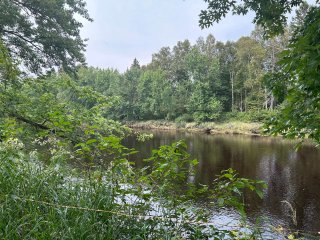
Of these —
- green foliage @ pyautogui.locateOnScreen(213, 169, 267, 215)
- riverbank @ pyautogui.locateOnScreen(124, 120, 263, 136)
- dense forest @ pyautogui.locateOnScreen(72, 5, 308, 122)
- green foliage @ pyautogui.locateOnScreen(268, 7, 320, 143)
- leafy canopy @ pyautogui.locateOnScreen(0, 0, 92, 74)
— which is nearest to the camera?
green foliage @ pyautogui.locateOnScreen(268, 7, 320, 143)

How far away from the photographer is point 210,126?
4441 cm

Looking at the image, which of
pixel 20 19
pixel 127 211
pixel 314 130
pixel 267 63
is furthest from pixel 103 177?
pixel 267 63

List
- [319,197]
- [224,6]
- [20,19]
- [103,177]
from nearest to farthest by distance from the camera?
[103,177], [224,6], [20,19], [319,197]

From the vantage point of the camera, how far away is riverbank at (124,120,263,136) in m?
38.9

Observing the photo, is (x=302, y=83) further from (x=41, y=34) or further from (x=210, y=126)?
(x=210, y=126)

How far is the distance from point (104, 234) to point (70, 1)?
9917 millimetres

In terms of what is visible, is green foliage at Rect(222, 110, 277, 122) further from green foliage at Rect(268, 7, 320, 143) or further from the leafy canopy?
green foliage at Rect(268, 7, 320, 143)

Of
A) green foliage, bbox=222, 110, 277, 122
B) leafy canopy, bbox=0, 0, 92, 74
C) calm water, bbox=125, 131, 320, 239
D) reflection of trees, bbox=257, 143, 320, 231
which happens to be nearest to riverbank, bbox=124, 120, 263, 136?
green foliage, bbox=222, 110, 277, 122

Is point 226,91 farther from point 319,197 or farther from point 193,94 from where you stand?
point 319,197

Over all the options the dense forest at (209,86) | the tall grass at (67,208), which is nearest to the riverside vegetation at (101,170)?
the tall grass at (67,208)

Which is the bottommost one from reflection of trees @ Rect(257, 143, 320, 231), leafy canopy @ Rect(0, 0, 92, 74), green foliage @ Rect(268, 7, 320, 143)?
reflection of trees @ Rect(257, 143, 320, 231)

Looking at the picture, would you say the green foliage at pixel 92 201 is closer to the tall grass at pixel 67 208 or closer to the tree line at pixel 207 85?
the tall grass at pixel 67 208

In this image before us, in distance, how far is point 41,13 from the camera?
10.1 m

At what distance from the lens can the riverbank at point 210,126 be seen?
38906mm
